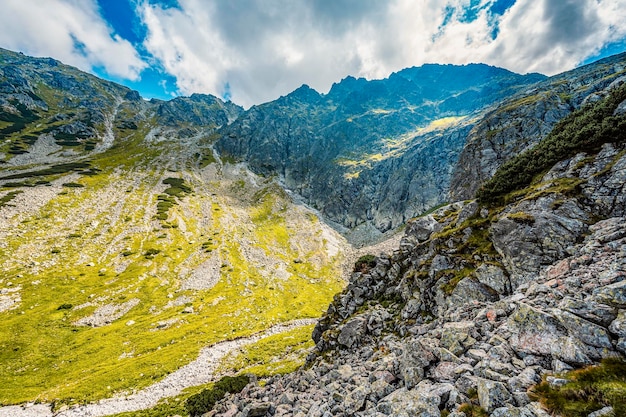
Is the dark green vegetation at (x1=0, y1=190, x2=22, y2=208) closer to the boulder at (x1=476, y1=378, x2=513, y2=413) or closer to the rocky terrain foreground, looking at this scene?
the rocky terrain foreground

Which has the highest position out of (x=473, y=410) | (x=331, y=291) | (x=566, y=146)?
(x=566, y=146)

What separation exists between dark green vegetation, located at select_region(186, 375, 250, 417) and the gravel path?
24.9 ft

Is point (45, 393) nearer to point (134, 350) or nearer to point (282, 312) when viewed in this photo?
point (134, 350)

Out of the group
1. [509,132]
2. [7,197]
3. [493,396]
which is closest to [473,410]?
[493,396]

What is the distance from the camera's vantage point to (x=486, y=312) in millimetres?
15617

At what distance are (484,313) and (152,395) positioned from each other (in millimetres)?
43848

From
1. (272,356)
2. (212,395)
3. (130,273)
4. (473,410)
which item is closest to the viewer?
(473,410)

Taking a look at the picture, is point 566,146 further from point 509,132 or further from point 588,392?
point 509,132

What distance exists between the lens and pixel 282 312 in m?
73.1

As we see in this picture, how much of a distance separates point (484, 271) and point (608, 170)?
39.3 ft

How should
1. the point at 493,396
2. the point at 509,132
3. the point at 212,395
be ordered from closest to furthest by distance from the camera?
the point at 493,396, the point at 212,395, the point at 509,132

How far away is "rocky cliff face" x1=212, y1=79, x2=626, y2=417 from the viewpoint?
1056 centimetres

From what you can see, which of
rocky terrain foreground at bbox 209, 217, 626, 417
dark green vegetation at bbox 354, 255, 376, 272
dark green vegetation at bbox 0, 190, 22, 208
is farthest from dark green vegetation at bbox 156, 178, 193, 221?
rocky terrain foreground at bbox 209, 217, 626, 417

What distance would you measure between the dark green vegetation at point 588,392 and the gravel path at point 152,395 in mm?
42887
